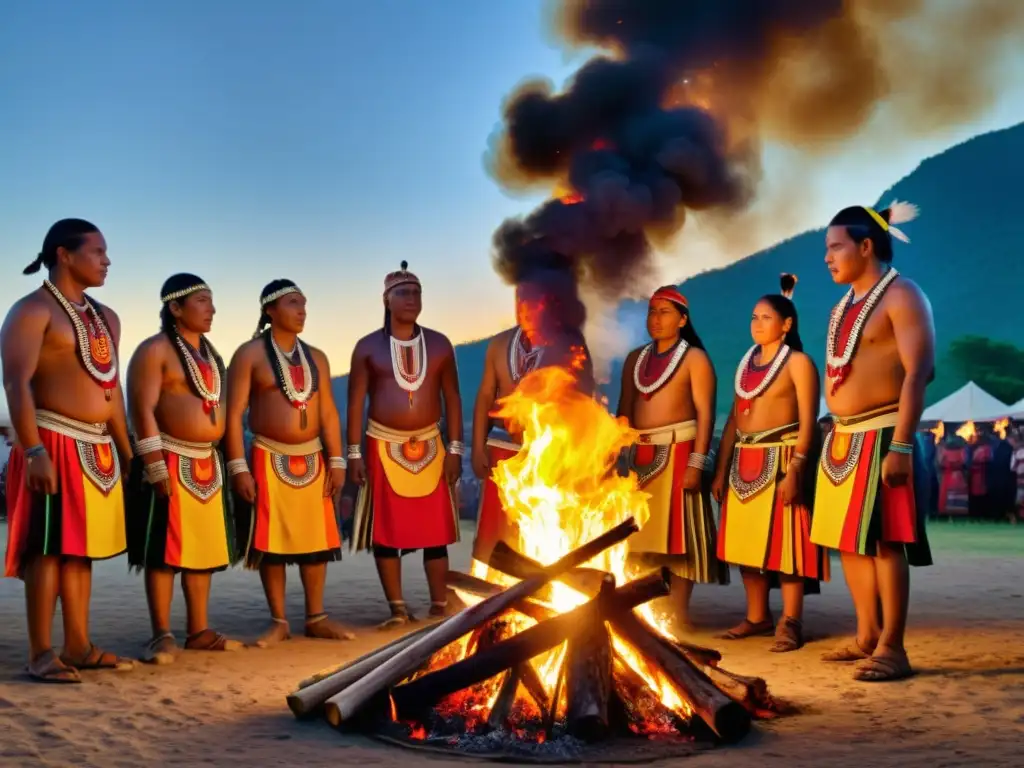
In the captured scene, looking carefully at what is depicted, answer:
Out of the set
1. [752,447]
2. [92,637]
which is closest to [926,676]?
[752,447]

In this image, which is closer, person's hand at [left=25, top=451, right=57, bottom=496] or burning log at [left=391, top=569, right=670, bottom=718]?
burning log at [left=391, top=569, right=670, bottom=718]

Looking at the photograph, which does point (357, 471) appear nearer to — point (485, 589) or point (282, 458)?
point (282, 458)

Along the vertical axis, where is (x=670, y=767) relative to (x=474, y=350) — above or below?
below

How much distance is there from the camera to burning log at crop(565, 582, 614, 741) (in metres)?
4.07

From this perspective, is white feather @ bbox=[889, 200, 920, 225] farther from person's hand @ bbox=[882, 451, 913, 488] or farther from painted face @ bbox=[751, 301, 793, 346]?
person's hand @ bbox=[882, 451, 913, 488]

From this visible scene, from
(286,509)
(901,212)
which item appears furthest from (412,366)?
(901,212)

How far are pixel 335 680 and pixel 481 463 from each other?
2803mm

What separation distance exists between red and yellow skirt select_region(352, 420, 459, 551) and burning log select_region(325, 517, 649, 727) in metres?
2.28

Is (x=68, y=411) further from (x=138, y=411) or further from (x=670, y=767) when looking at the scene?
(x=670, y=767)

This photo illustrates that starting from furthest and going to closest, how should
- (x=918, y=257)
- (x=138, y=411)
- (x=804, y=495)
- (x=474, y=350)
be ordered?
(x=918, y=257) → (x=474, y=350) → (x=804, y=495) → (x=138, y=411)

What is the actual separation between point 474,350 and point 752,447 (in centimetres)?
4419

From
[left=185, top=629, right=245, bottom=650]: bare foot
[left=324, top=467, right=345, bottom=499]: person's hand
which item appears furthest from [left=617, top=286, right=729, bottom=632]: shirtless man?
[left=185, top=629, right=245, bottom=650]: bare foot

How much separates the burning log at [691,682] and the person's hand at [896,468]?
1477 mm

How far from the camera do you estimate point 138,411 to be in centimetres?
580
